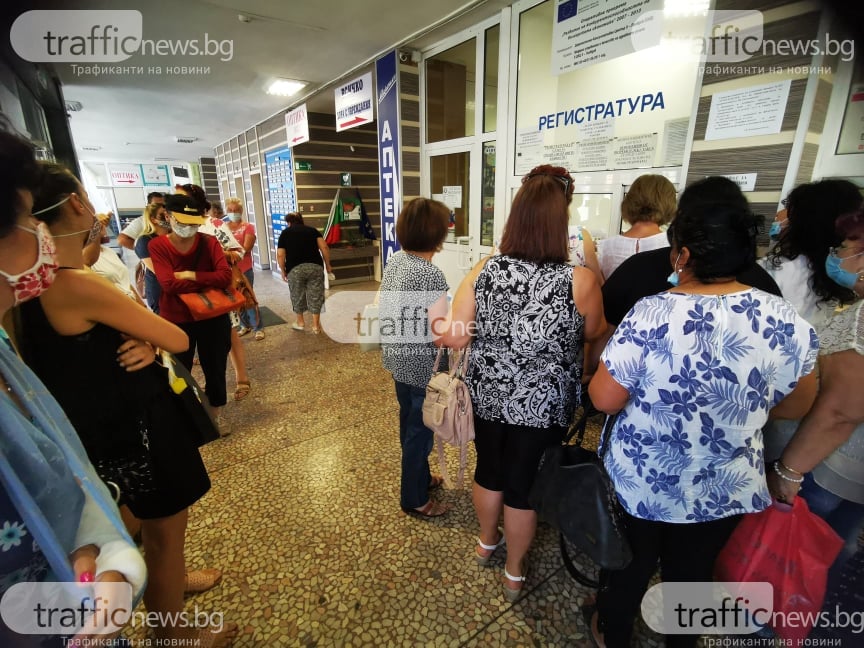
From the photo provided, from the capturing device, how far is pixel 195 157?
1298 cm

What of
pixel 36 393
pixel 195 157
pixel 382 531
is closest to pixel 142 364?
pixel 36 393

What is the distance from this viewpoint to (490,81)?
349cm

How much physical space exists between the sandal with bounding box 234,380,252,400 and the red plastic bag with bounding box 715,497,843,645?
3.26m

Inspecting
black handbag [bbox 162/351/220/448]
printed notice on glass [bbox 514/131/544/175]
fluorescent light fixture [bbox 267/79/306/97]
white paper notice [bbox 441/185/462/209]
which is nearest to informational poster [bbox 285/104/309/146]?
fluorescent light fixture [bbox 267/79/306/97]

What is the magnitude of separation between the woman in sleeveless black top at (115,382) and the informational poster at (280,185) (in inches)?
231

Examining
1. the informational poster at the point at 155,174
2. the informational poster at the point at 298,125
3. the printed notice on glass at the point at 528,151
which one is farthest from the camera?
the informational poster at the point at 155,174

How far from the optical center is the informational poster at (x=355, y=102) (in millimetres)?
4426

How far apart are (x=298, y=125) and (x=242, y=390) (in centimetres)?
436

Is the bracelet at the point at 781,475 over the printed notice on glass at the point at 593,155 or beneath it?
beneath

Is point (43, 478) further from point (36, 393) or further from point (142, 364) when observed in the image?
point (142, 364)

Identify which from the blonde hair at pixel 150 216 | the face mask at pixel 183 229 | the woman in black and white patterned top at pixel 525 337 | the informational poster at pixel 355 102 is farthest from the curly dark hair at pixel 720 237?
the informational poster at pixel 355 102

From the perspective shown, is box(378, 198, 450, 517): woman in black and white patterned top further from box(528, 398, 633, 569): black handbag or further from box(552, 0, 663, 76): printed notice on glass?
box(552, 0, 663, 76): printed notice on glass

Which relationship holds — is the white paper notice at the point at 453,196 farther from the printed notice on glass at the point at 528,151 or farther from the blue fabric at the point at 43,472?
the blue fabric at the point at 43,472

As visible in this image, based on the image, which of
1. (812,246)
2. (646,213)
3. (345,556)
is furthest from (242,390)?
(812,246)
